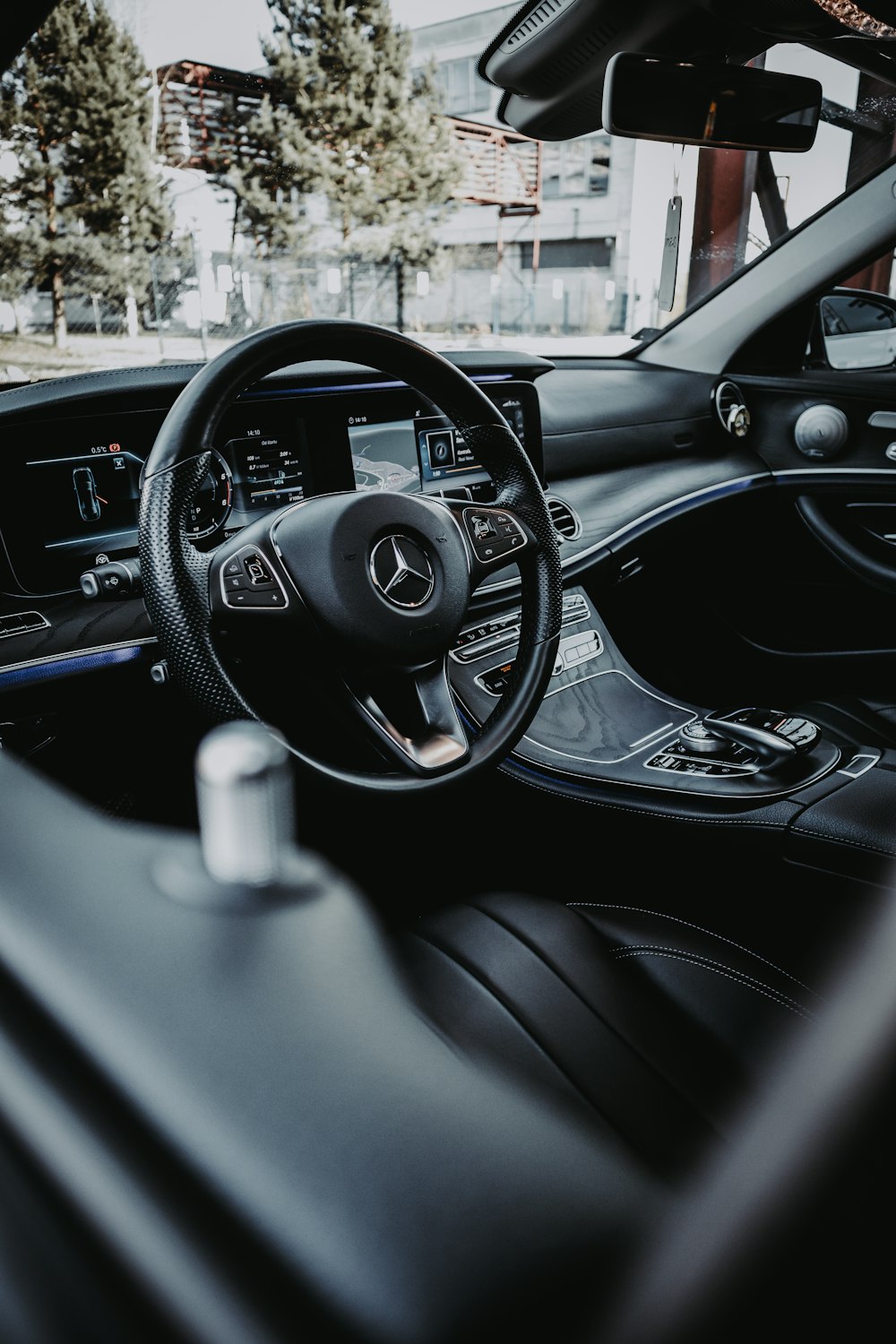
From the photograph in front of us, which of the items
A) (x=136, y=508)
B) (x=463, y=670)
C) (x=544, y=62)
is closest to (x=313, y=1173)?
(x=136, y=508)

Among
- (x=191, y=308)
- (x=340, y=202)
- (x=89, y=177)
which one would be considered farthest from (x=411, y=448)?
(x=340, y=202)

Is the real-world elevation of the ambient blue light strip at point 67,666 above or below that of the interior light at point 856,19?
below

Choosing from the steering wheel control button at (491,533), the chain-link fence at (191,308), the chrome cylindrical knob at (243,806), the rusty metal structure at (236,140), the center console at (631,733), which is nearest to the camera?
the chrome cylindrical knob at (243,806)

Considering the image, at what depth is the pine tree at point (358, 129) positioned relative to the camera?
1152cm

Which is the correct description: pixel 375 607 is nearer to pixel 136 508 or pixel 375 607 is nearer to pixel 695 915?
pixel 136 508

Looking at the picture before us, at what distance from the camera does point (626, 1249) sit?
0.41 m

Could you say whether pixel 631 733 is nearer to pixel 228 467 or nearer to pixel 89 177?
pixel 228 467

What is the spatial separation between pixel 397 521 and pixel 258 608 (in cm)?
22

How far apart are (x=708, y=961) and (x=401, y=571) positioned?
66 centimetres

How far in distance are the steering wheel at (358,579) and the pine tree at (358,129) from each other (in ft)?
34.5

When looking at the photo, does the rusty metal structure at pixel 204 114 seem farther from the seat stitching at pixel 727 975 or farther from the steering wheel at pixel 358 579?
the seat stitching at pixel 727 975

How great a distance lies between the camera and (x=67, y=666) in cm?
144

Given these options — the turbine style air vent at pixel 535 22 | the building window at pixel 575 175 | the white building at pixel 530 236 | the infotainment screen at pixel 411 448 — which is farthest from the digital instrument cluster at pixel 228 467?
the building window at pixel 575 175

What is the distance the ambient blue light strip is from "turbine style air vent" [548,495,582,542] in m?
1.09
